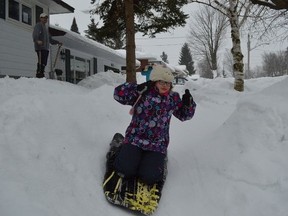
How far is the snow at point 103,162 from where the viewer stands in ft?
11.6

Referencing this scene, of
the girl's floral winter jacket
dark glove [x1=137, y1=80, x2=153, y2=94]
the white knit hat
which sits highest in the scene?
the white knit hat

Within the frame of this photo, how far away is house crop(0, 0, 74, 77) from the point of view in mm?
11594

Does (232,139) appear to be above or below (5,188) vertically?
above

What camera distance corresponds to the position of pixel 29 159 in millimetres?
3828

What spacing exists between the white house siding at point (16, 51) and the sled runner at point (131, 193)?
8.67m

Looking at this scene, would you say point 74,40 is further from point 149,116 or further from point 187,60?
point 187,60

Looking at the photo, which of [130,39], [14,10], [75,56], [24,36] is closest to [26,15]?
[24,36]

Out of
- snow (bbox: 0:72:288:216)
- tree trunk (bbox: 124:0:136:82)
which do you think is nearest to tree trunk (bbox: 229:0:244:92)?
tree trunk (bbox: 124:0:136:82)

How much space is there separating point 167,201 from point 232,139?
125 centimetres

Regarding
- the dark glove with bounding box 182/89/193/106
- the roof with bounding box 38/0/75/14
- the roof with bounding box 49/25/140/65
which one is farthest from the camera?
the roof with bounding box 49/25/140/65

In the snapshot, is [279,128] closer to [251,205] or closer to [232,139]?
[232,139]

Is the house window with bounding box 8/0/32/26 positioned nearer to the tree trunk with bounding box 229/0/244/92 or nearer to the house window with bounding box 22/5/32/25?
the house window with bounding box 22/5/32/25


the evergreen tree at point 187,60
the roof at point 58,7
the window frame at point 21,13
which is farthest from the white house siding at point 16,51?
the evergreen tree at point 187,60

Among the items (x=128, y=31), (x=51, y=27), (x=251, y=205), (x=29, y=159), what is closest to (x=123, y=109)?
(x=29, y=159)
